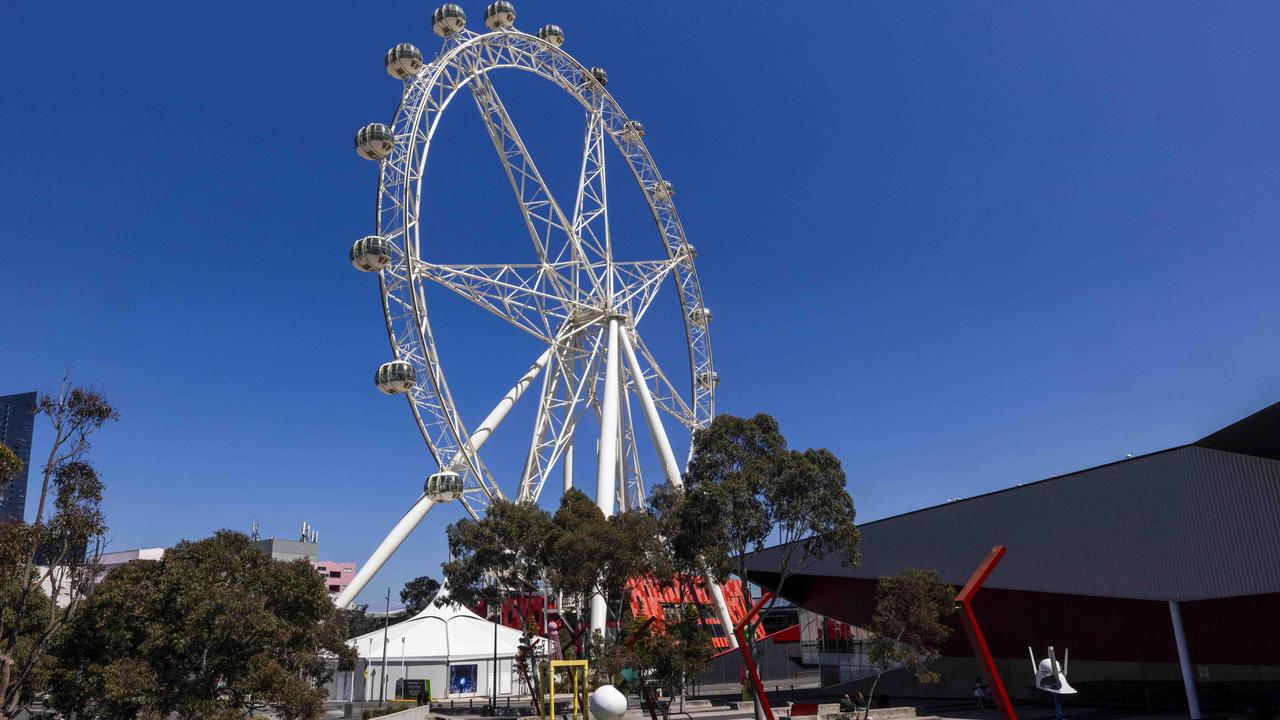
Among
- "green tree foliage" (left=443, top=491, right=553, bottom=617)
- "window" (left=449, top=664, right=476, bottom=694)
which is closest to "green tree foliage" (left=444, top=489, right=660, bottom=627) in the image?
"green tree foliage" (left=443, top=491, right=553, bottom=617)

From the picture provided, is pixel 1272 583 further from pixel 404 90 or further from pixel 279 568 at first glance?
pixel 404 90

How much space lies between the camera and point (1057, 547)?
2905cm

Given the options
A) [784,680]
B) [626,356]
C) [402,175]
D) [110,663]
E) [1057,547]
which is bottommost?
[784,680]

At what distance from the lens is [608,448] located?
41.0 m

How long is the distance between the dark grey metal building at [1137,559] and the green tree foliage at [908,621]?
11.4ft

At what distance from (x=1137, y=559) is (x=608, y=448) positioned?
21.8 m

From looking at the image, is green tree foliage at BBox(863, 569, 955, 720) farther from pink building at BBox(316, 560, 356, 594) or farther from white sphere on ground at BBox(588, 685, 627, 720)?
pink building at BBox(316, 560, 356, 594)

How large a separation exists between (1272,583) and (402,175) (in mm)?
32275

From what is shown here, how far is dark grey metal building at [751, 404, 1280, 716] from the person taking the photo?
24062 millimetres

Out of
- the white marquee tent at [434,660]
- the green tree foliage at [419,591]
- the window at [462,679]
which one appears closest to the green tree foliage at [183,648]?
the white marquee tent at [434,660]

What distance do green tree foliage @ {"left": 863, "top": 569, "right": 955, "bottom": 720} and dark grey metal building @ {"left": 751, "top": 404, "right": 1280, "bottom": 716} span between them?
3487mm

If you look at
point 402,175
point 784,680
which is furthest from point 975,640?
point 784,680

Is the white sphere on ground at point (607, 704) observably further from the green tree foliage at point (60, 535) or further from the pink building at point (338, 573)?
the pink building at point (338, 573)

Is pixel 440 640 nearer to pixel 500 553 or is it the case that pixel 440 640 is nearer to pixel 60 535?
pixel 500 553
